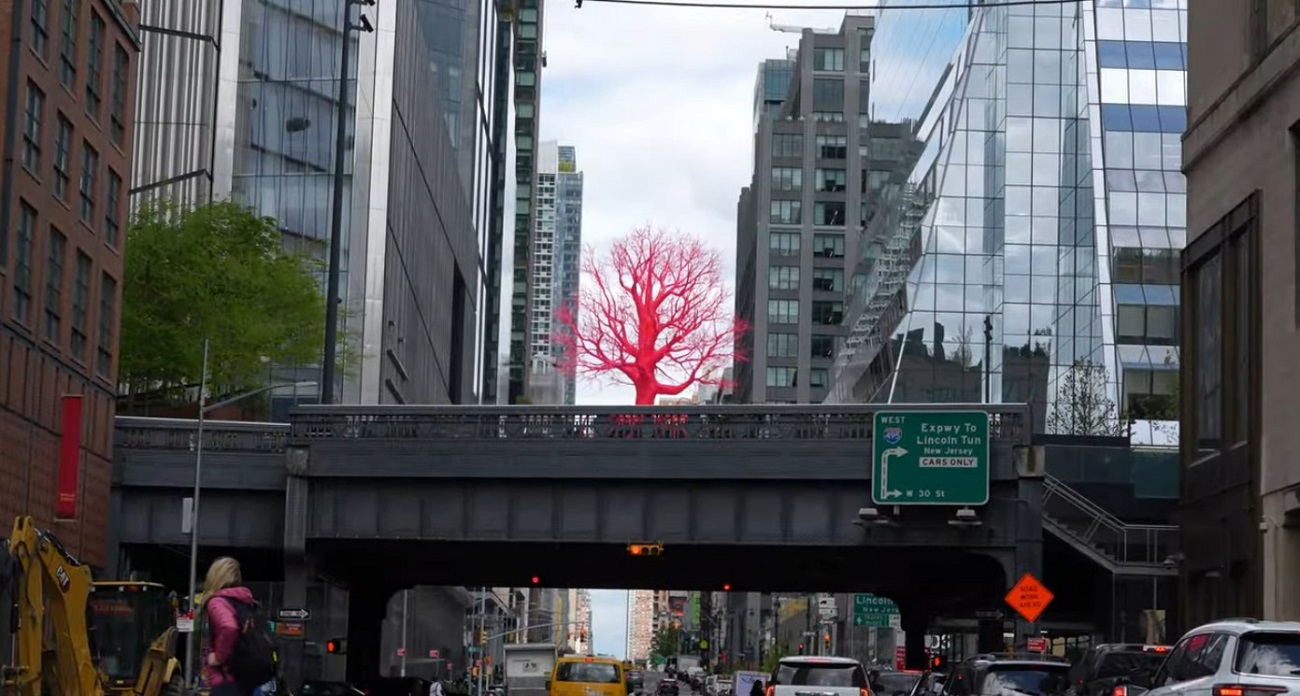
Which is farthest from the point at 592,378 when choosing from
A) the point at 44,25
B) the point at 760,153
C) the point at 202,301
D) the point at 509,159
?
the point at 760,153

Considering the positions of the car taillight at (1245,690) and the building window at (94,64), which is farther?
the building window at (94,64)

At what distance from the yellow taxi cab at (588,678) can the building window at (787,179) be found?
5139 inches

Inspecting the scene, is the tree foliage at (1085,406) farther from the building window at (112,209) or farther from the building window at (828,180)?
the building window at (828,180)

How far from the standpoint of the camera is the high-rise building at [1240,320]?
33938 millimetres

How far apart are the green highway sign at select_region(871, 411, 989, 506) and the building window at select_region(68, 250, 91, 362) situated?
61.7ft

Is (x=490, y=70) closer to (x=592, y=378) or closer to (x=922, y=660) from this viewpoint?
(x=592, y=378)

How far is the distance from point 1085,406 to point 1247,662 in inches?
2530

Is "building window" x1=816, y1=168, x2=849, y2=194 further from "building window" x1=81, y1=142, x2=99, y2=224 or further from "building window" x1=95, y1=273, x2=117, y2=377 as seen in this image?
"building window" x1=81, y1=142, x2=99, y2=224

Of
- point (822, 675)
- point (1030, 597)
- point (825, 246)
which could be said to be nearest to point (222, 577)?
point (822, 675)

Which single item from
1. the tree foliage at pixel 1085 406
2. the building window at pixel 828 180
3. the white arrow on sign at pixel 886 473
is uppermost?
the building window at pixel 828 180

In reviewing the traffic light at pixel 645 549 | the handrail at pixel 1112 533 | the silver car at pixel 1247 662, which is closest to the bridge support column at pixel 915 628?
the handrail at pixel 1112 533

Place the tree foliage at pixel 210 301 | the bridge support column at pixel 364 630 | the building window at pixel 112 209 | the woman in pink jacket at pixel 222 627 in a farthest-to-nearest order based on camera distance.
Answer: the tree foliage at pixel 210 301, the bridge support column at pixel 364 630, the building window at pixel 112 209, the woman in pink jacket at pixel 222 627

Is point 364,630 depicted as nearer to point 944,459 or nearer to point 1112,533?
point 1112,533

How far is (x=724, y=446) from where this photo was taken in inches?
1693
